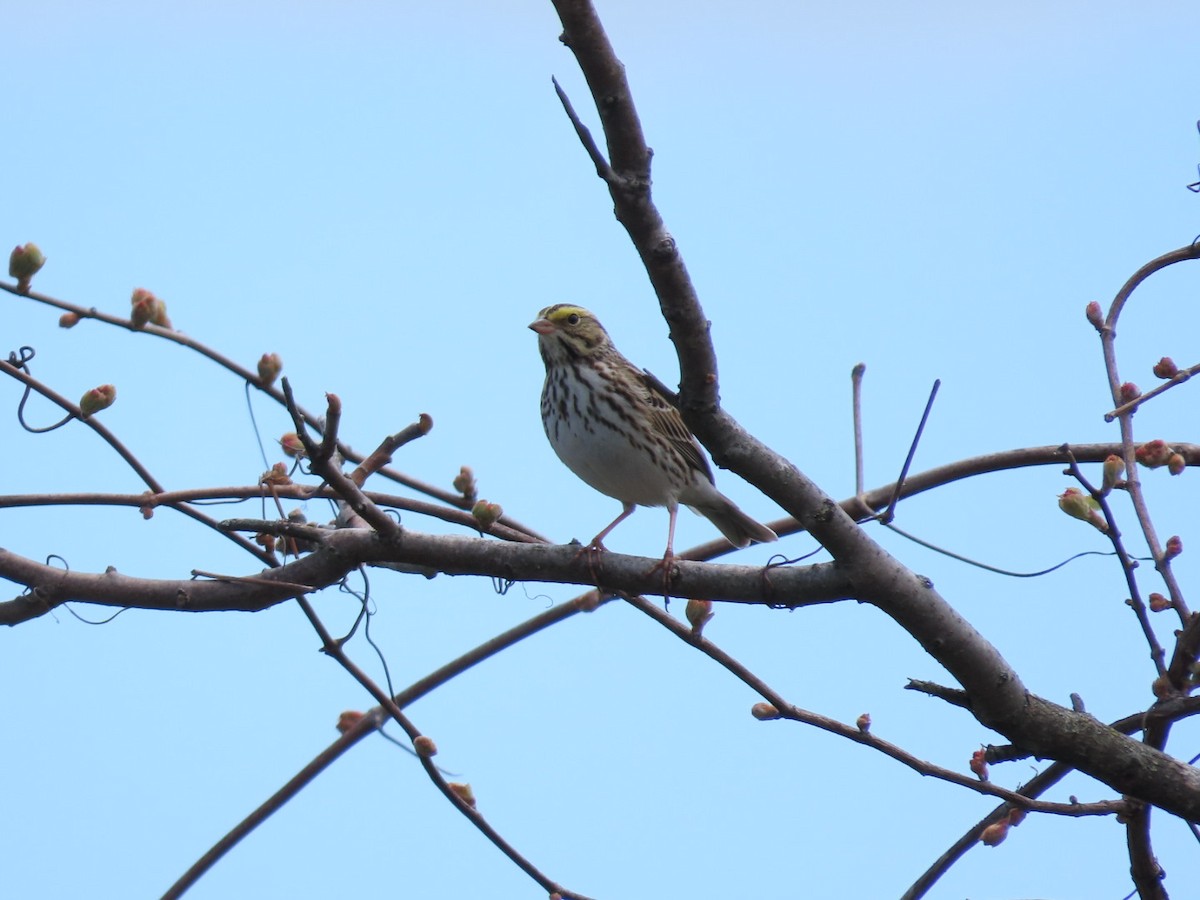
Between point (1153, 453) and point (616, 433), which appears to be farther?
point (616, 433)

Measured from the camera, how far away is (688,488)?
21.1 feet

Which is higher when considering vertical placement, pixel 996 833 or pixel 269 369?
pixel 269 369

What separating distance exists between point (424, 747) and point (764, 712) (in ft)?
3.34

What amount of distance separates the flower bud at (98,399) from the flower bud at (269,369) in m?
0.47

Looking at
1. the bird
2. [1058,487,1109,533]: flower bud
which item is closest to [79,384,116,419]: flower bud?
the bird

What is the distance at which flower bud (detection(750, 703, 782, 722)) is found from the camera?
3.51m

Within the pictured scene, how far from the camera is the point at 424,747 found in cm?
386

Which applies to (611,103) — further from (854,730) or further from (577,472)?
(577,472)

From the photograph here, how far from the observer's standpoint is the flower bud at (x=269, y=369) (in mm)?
4246

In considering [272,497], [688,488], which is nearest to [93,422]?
[272,497]

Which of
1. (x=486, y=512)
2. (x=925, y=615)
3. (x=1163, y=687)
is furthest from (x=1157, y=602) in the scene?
(x=486, y=512)

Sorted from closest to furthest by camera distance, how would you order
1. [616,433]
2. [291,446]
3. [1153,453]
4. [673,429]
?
1. [1153,453]
2. [291,446]
3. [616,433]
4. [673,429]

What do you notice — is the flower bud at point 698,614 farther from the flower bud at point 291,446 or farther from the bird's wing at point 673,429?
the bird's wing at point 673,429

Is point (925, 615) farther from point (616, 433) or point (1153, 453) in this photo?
point (616, 433)
